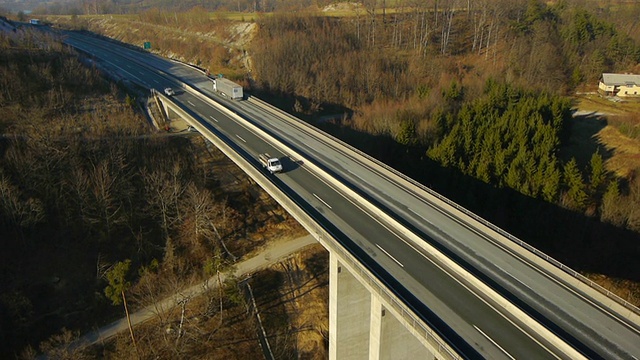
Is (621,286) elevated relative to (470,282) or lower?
lower

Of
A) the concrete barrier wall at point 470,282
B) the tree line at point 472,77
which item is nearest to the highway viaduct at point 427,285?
the concrete barrier wall at point 470,282

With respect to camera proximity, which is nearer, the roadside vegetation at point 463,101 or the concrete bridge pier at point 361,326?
the concrete bridge pier at point 361,326

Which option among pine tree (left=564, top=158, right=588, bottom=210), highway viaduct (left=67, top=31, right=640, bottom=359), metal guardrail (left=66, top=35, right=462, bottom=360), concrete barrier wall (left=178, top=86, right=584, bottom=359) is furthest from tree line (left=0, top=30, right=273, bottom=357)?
pine tree (left=564, top=158, right=588, bottom=210)

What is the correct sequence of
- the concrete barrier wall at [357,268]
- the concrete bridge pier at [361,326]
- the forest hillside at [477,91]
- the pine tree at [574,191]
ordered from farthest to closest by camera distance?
the forest hillside at [477,91] < the pine tree at [574,191] < the concrete bridge pier at [361,326] < the concrete barrier wall at [357,268]

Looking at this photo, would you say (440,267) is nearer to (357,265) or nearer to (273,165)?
(357,265)

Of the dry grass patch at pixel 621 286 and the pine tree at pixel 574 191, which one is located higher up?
the pine tree at pixel 574 191

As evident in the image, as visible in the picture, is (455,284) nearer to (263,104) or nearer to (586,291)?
(586,291)

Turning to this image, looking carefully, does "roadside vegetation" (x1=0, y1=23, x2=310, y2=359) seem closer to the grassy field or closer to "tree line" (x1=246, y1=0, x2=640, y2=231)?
"tree line" (x1=246, y1=0, x2=640, y2=231)

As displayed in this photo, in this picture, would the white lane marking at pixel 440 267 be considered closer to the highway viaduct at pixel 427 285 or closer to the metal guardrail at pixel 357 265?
the highway viaduct at pixel 427 285

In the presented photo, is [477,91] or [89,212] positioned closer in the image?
[89,212]

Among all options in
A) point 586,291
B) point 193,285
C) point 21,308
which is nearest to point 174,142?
point 193,285

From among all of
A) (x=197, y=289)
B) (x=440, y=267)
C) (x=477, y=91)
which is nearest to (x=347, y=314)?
(x=440, y=267)

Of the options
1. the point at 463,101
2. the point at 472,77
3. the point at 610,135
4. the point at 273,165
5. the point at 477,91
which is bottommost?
the point at 610,135

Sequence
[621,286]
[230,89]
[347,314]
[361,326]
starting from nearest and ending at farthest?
[347,314] < [361,326] < [621,286] < [230,89]
